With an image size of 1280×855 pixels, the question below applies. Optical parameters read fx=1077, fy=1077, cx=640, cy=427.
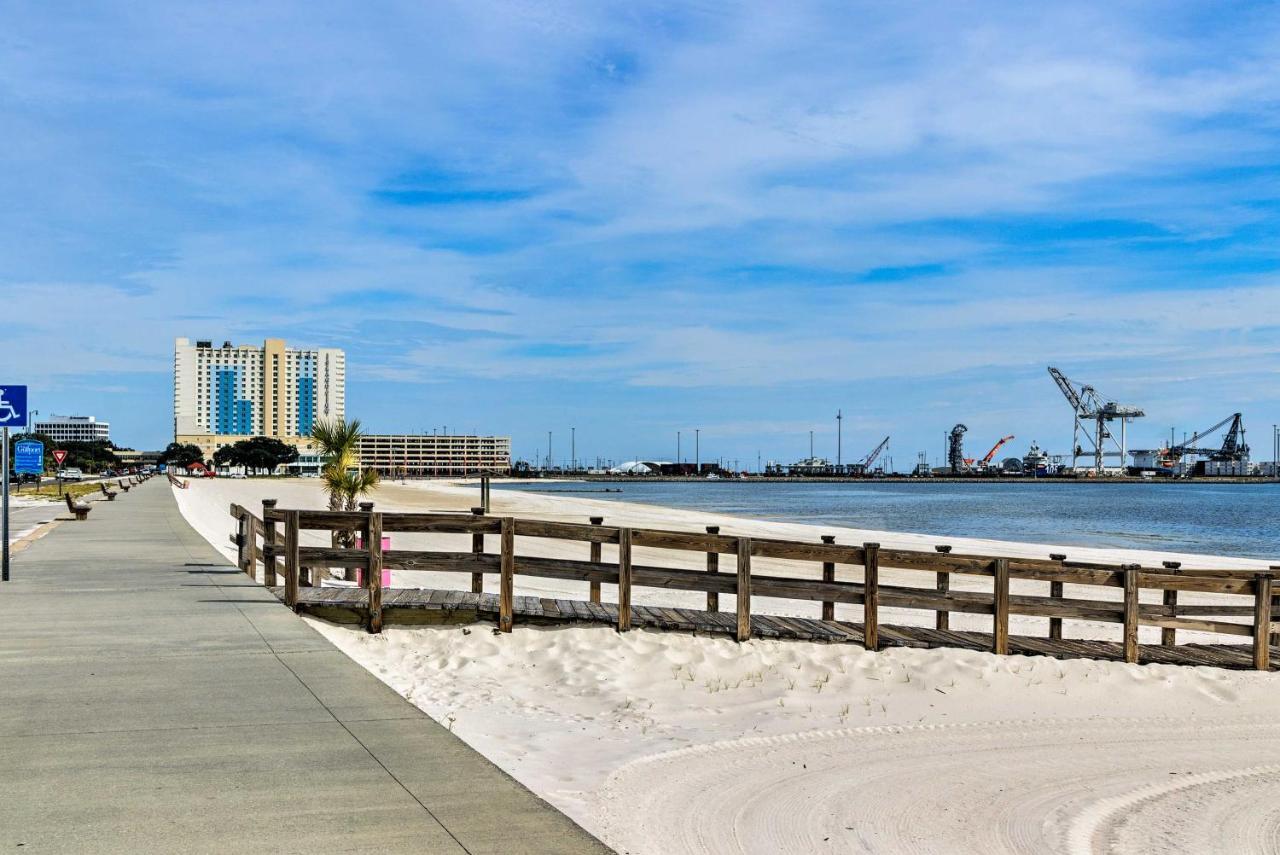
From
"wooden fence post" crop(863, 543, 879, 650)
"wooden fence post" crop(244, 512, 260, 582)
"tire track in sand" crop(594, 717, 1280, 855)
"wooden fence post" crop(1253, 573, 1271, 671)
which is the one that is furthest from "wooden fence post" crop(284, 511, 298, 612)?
"wooden fence post" crop(1253, 573, 1271, 671)

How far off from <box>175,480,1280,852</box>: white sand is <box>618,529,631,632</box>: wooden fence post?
0.71 ft

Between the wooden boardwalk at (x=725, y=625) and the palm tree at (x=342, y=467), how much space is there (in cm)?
1464

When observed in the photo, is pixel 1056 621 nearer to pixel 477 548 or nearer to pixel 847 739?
pixel 847 739

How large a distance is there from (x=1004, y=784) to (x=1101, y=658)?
16.7 ft

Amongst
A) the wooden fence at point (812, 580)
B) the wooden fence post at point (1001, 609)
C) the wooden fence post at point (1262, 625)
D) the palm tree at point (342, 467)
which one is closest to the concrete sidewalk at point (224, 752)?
the wooden fence at point (812, 580)

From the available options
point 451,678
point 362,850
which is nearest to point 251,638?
point 451,678

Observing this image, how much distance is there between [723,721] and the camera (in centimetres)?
939

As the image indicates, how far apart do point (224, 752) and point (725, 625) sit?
276 inches

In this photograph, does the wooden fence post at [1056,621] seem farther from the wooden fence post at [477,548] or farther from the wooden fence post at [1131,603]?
the wooden fence post at [477,548]

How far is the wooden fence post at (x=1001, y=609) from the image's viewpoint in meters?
11.9

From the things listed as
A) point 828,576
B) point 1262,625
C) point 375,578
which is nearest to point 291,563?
point 375,578

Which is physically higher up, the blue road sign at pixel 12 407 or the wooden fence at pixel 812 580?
the blue road sign at pixel 12 407

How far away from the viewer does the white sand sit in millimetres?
6742

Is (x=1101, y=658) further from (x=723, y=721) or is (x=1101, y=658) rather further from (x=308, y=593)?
(x=308, y=593)
